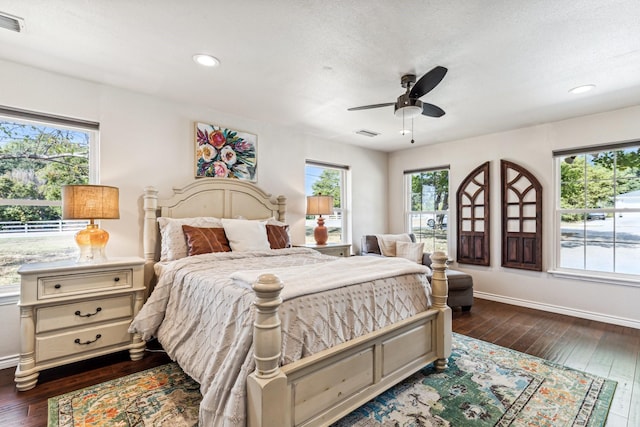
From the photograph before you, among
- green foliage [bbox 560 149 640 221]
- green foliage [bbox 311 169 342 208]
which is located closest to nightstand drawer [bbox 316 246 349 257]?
green foliage [bbox 311 169 342 208]

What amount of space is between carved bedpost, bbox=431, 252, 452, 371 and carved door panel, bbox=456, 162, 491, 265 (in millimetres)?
2485

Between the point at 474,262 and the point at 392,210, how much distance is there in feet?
5.43

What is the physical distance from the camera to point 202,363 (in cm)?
174

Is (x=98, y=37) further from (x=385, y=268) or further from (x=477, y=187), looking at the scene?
(x=477, y=187)

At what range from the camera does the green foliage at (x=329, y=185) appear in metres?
4.67

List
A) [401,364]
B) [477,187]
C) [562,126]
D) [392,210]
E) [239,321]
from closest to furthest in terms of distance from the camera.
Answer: [239,321], [401,364], [562,126], [477,187], [392,210]

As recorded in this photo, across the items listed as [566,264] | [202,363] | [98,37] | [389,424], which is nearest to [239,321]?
[202,363]

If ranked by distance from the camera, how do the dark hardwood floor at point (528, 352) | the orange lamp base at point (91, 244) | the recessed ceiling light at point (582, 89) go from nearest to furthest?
the dark hardwood floor at point (528, 352) < the orange lamp base at point (91, 244) < the recessed ceiling light at point (582, 89)

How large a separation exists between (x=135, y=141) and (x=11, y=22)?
1.19 m

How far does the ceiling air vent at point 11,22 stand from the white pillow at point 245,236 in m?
1.91

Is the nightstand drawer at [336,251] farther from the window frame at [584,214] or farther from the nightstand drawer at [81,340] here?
the window frame at [584,214]

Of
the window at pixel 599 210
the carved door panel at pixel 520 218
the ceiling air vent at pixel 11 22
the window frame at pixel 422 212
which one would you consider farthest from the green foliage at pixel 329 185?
the ceiling air vent at pixel 11 22

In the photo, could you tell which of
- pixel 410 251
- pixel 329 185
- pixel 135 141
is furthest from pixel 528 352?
pixel 135 141

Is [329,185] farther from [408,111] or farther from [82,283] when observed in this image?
[82,283]
